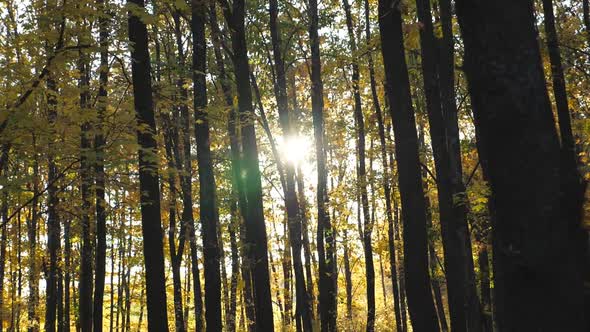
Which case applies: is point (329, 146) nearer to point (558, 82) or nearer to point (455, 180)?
point (558, 82)

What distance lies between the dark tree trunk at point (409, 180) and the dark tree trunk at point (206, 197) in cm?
536

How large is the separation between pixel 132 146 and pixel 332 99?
63.7 ft

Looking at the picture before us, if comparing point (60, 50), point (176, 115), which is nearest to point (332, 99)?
point (176, 115)

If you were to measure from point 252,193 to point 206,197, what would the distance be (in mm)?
2903

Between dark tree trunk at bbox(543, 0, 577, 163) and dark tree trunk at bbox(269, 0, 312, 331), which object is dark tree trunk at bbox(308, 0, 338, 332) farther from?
dark tree trunk at bbox(543, 0, 577, 163)

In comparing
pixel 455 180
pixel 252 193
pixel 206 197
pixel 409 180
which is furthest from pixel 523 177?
pixel 206 197

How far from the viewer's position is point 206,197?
12.6 meters

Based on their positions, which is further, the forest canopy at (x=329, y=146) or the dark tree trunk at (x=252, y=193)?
the dark tree trunk at (x=252, y=193)

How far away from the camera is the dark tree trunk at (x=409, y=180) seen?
719 cm

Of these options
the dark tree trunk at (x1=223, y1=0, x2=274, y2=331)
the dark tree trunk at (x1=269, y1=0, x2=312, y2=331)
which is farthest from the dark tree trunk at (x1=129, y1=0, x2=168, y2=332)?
the dark tree trunk at (x1=269, y1=0, x2=312, y2=331)

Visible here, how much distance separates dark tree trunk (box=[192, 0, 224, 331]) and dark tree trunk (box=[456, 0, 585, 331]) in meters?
9.90

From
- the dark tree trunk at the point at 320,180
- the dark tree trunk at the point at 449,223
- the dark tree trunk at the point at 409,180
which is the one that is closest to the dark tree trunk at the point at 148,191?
the dark tree trunk at the point at 409,180

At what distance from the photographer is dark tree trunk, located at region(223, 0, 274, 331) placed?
32.8 ft

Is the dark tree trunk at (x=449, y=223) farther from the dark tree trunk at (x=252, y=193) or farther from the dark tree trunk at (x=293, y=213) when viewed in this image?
the dark tree trunk at (x=293, y=213)
